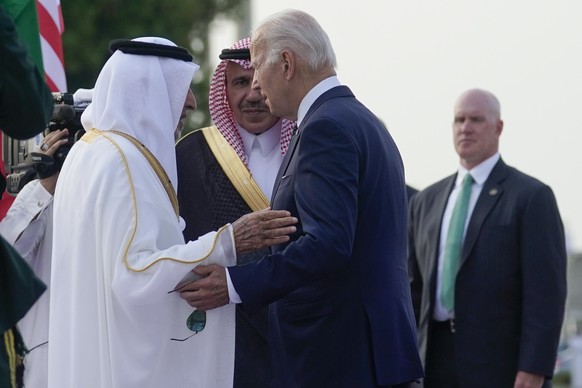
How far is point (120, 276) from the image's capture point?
16.6 feet

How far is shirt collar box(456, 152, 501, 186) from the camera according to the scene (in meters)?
7.77

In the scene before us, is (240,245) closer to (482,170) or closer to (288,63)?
(288,63)

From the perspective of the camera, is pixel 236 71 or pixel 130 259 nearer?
pixel 130 259

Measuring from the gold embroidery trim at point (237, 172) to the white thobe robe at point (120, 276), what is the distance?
79 cm

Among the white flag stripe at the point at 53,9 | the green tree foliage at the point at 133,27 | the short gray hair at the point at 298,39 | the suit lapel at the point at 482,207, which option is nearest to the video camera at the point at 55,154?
the short gray hair at the point at 298,39

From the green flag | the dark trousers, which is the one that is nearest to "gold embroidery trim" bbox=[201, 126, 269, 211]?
the green flag

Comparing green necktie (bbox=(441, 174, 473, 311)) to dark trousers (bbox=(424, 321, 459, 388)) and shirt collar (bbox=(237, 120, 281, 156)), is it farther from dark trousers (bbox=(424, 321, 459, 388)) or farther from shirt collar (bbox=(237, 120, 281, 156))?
shirt collar (bbox=(237, 120, 281, 156))

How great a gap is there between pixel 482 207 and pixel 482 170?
Answer: 0.31m

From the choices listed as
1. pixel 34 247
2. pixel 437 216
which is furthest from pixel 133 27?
pixel 34 247

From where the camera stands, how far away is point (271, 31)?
210 inches

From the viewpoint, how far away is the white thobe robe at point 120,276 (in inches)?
200

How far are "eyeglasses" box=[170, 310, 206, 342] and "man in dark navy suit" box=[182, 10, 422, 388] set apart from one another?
0.30 ft

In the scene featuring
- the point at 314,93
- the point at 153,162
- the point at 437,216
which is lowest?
the point at 437,216

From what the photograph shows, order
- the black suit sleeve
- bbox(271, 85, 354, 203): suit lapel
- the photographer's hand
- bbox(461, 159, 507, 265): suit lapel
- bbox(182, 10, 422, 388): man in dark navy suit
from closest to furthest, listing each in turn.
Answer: bbox(182, 10, 422, 388): man in dark navy suit, bbox(271, 85, 354, 203): suit lapel, the photographer's hand, the black suit sleeve, bbox(461, 159, 507, 265): suit lapel
